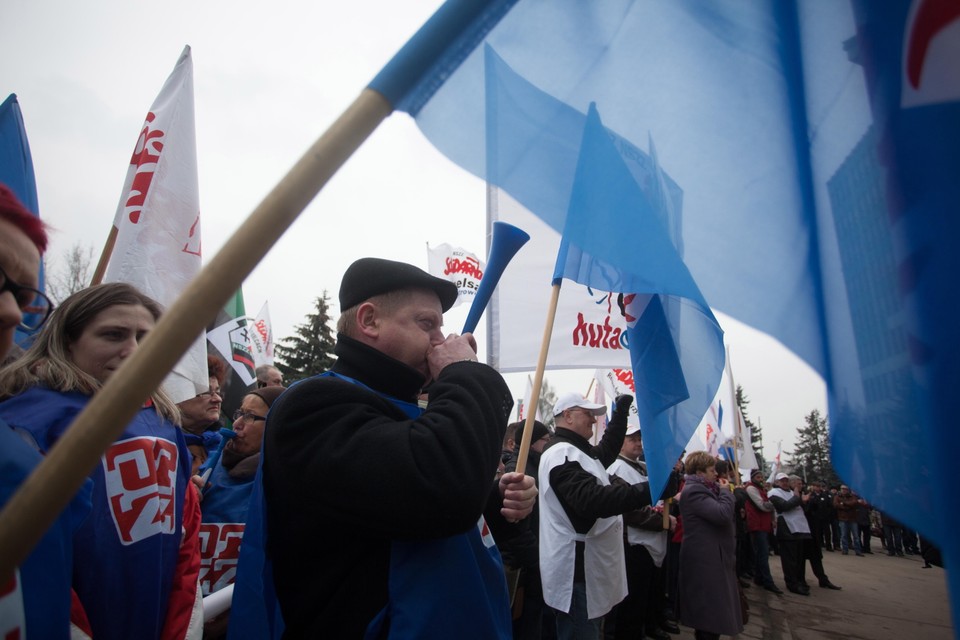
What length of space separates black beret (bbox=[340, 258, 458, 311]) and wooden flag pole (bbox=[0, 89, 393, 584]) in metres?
0.85

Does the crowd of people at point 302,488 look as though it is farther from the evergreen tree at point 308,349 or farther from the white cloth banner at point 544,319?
the evergreen tree at point 308,349

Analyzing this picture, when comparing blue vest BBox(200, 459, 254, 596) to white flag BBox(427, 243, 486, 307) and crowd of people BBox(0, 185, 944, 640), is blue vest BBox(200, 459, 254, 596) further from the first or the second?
white flag BBox(427, 243, 486, 307)

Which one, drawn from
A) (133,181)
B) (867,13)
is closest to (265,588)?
(867,13)

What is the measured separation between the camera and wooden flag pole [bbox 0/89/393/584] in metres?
0.62

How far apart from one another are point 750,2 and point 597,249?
73cm

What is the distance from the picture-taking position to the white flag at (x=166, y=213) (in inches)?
114

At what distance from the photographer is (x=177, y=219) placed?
3.14m

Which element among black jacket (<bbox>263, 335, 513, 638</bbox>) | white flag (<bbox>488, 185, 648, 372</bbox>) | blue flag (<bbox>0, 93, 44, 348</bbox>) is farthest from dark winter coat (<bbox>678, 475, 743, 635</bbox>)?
blue flag (<bbox>0, 93, 44, 348</bbox>)

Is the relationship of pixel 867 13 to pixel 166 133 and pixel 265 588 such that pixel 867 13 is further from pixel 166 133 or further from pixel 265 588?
pixel 166 133

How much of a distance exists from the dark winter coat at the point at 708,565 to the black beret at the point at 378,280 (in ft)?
15.9

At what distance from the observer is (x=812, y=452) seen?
185ft

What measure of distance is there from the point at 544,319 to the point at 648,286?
195cm

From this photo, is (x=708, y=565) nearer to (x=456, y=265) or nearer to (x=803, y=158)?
(x=803, y=158)

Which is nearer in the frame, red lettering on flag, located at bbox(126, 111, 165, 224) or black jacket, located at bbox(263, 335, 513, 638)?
black jacket, located at bbox(263, 335, 513, 638)
